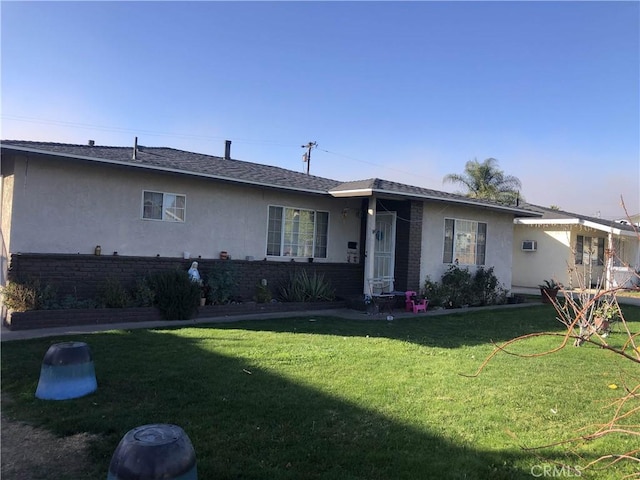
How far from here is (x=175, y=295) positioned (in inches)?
408

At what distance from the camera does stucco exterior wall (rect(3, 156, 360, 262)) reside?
985 cm

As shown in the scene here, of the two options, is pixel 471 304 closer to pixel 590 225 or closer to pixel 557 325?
pixel 557 325

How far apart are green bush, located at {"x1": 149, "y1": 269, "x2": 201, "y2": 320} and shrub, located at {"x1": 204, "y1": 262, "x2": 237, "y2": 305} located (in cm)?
61

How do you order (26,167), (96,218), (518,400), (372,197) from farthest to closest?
(372,197)
(96,218)
(26,167)
(518,400)

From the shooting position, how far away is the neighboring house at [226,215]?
9.98m

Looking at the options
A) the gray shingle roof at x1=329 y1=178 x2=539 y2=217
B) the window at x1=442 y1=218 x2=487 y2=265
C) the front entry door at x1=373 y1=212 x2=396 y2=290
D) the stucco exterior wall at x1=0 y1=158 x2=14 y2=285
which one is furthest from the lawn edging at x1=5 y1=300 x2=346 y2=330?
the window at x1=442 y1=218 x2=487 y2=265

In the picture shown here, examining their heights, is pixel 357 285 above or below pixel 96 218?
below

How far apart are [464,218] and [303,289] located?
590 centimetres

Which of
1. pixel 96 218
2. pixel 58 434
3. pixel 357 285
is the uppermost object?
pixel 96 218

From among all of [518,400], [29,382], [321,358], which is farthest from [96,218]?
[518,400]

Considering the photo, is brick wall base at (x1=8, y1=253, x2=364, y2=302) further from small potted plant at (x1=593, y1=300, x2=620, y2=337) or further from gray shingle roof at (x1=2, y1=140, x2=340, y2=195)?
small potted plant at (x1=593, y1=300, x2=620, y2=337)

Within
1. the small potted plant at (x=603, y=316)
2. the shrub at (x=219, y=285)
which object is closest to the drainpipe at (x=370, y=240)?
the shrub at (x=219, y=285)

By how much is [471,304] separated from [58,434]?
41.9 ft

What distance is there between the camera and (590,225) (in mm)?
21672
